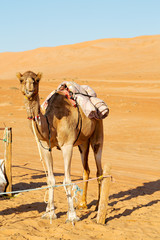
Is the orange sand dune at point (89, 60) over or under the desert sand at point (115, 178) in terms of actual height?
over

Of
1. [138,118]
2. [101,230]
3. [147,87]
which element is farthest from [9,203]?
[147,87]

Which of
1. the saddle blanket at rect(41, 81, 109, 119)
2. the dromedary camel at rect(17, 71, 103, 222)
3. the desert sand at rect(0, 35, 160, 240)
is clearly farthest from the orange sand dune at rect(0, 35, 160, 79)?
the dromedary camel at rect(17, 71, 103, 222)

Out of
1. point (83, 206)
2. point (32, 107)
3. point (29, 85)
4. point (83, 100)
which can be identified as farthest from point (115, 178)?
point (29, 85)

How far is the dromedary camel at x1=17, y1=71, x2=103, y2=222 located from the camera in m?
5.20

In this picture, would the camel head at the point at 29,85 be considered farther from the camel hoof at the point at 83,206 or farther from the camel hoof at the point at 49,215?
the camel hoof at the point at 83,206

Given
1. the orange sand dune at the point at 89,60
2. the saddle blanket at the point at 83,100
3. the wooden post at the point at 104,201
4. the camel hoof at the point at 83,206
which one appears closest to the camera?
the wooden post at the point at 104,201

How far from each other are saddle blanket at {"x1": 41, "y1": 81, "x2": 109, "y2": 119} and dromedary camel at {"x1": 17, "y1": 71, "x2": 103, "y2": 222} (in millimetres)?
131

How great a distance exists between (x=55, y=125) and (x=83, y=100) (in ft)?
2.99

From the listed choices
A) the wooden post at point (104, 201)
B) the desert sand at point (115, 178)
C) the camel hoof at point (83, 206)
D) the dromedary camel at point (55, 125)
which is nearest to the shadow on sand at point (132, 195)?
the desert sand at point (115, 178)

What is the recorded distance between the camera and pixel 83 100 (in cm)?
647

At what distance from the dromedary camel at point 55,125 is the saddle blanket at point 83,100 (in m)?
0.13

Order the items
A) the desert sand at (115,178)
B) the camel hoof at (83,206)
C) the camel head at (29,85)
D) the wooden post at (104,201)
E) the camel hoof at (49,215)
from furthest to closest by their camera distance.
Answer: the camel hoof at (83,206)
the camel hoof at (49,215)
the wooden post at (104,201)
the desert sand at (115,178)
the camel head at (29,85)

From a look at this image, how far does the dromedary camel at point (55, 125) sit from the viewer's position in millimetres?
5195

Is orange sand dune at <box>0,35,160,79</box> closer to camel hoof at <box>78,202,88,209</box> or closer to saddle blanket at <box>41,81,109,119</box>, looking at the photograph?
saddle blanket at <box>41,81,109,119</box>
